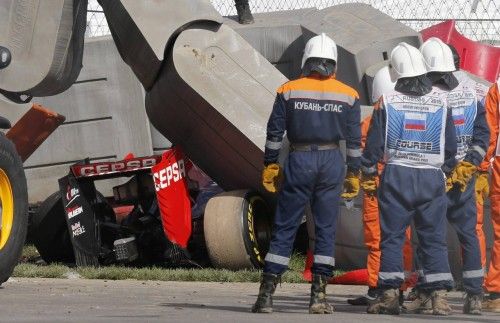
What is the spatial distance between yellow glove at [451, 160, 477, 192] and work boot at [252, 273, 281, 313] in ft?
5.00

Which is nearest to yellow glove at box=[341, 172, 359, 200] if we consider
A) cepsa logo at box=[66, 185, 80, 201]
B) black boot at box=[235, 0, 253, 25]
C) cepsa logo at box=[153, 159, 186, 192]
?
cepsa logo at box=[153, 159, 186, 192]

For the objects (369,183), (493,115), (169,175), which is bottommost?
(169,175)

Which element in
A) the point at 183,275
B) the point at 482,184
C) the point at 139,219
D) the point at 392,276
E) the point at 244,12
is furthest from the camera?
the point at 244,12

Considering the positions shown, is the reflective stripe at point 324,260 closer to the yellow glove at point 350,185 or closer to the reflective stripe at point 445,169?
the yellow glove at point 350,185

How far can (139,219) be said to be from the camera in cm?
1437

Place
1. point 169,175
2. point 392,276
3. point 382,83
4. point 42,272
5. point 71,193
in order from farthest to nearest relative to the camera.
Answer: point 71,193
point 169,175
point 42,272
point 382,83
point 392,276

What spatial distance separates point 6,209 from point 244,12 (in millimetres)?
5776

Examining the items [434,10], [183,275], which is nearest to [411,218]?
[183,275]

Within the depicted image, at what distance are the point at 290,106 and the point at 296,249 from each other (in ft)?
15.0

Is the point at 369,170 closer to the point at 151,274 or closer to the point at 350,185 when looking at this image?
the point at 350,185

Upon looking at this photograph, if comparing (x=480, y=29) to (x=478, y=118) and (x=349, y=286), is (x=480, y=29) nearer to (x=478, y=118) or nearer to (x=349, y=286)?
(x=349, y=286)

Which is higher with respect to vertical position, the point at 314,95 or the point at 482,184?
the point at 314,95

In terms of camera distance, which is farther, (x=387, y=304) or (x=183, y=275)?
(x=183, y=275)

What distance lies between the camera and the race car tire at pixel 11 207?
33.9 ft
